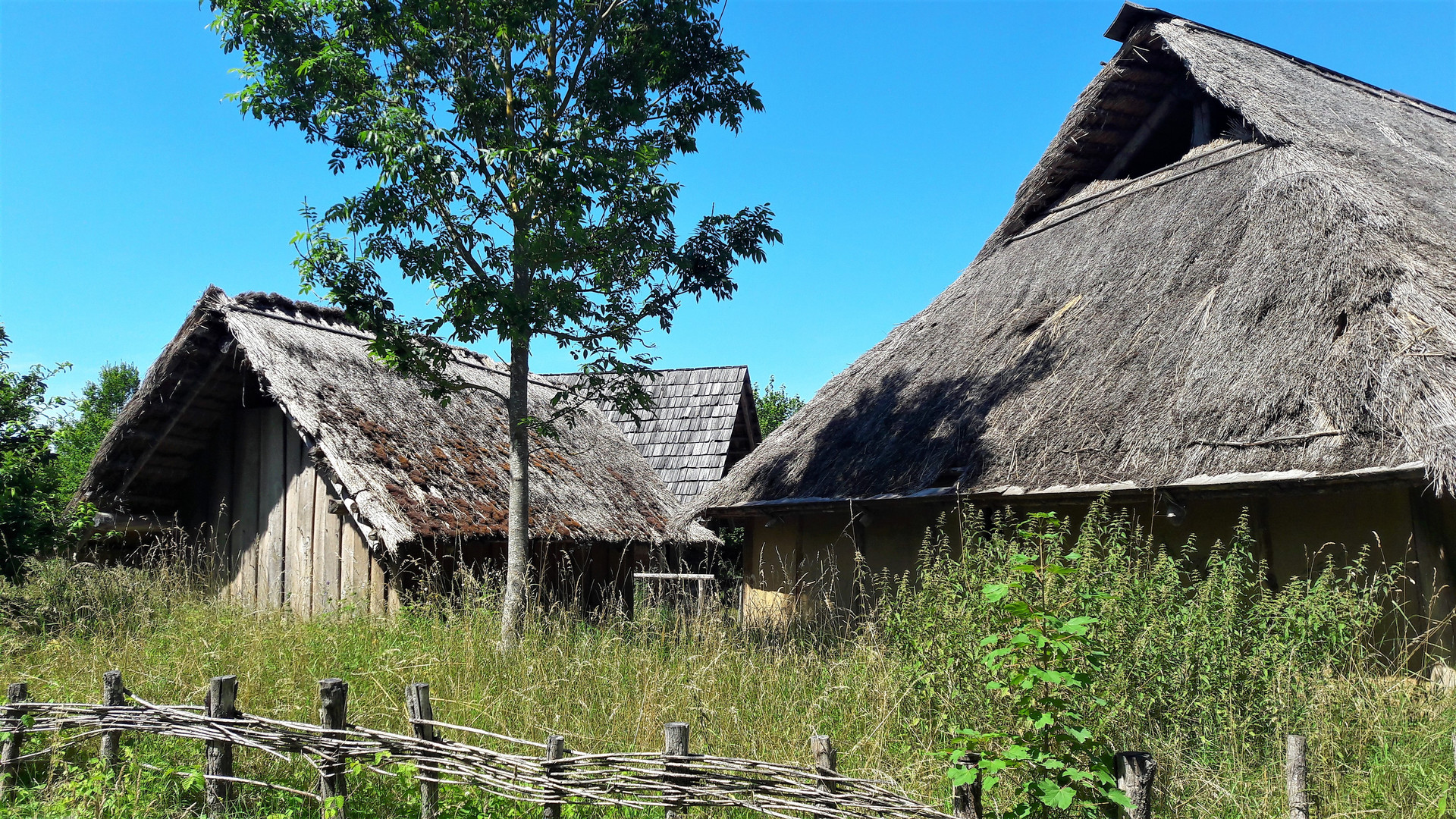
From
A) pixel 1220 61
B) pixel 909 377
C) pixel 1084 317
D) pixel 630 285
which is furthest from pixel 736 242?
pixel 1220 61

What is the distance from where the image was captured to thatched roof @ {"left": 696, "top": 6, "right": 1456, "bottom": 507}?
5.52 m

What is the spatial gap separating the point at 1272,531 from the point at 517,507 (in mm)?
5449

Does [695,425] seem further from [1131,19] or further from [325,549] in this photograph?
[1131,19]

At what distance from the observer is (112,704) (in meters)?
4.82

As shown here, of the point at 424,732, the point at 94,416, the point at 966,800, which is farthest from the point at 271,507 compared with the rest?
the point at 94,416

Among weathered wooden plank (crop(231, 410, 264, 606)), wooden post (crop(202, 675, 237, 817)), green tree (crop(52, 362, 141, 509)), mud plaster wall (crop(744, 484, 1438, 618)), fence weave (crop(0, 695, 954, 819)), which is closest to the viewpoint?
fence weave (crop(0, 695, 954, 819))

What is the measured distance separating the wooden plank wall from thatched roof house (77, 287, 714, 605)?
2 cm

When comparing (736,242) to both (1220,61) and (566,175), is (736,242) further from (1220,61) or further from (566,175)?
(1220,61)

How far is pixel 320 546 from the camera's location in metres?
8.99

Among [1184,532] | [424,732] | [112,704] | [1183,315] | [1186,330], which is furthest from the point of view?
[1183,315]

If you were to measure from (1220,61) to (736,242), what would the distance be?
5.64m

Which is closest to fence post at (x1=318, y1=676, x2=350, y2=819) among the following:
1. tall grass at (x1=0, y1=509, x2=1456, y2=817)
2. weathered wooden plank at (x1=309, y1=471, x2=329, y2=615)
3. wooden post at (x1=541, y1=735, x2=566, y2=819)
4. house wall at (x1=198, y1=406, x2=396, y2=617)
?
tall grass at (x1=0, y1=509, x2=1456, y2=817)

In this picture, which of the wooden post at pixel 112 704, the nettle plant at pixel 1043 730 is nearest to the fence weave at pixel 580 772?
the wooden post at pixel 112 704

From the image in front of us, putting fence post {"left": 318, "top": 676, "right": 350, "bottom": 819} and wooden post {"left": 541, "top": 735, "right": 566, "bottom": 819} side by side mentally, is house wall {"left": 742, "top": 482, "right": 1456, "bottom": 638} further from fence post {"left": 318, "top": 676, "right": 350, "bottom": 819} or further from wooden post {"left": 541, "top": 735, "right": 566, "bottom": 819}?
fence post {"left": 318, "top": 676, "right": 350, "bottom": 819}
